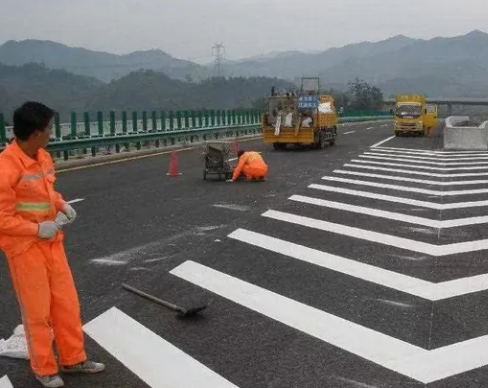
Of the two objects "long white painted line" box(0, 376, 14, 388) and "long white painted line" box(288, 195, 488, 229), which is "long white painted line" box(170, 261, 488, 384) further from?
"long white painted line" box(288, 195, 488, 229)

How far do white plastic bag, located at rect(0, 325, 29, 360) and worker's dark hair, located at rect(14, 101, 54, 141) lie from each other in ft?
5.52

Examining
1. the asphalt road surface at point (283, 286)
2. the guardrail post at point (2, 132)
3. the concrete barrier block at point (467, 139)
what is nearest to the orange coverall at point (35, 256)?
the asphalt road surface at point (283, 286)

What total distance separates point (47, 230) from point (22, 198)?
284 mm

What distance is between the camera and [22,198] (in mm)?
4316

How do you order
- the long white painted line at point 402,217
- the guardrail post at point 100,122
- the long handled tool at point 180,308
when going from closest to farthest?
1. the long handled tool at point 180,308
2. the long white painted line at point 402,217
3. the guardrail post at point 100,122

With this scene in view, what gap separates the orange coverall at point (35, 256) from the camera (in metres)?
4.22

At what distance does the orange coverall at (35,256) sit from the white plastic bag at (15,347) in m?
0.56

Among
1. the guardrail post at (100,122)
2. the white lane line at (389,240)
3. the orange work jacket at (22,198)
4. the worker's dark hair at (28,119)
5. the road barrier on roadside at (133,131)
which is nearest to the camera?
the orange work jacket at (22,198)

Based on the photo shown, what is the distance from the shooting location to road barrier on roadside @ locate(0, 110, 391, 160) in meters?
20.8

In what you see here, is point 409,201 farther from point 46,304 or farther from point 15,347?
point 46,304

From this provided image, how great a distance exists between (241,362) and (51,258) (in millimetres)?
1555

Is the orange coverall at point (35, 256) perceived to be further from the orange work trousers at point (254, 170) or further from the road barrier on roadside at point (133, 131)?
the road barrier on roadside at point (133, 131)

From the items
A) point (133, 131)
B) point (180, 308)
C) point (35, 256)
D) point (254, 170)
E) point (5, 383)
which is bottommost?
point (5, 383)

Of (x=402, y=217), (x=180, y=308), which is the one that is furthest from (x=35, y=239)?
(x=402, y=217)
